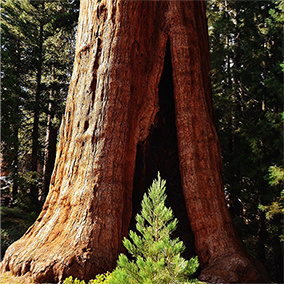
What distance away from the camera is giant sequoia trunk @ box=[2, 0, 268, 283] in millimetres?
3246

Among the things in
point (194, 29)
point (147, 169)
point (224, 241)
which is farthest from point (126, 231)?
point (194, 29)

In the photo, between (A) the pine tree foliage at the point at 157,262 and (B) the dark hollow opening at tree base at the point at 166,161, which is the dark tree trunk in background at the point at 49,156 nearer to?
(B) the dark hollow opening at tree base at the point at 166,161

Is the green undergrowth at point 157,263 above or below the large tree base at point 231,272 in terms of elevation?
above

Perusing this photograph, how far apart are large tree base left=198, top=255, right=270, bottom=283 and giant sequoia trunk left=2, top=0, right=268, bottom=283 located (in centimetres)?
1

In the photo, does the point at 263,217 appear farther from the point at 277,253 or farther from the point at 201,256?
the point at 201,256

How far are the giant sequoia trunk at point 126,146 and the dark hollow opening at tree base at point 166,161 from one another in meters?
0.02

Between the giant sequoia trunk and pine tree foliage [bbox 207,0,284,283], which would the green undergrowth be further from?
pine tree foliage [bbox 207,0,284,283]

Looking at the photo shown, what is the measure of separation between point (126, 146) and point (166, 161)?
0.89 m

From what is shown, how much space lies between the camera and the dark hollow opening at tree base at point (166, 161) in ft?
12.9

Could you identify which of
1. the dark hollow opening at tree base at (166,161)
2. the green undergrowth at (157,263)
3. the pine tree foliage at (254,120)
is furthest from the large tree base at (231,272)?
the pine tree foliage at (254,120)

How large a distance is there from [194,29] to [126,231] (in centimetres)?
313

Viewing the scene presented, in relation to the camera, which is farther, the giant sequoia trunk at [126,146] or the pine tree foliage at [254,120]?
the pine tree foliage at [254,120]

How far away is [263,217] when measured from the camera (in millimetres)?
9383

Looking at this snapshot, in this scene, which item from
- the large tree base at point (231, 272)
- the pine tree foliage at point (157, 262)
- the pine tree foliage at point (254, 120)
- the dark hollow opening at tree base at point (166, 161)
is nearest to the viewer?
the pine tree foliage at point (157, 262)
